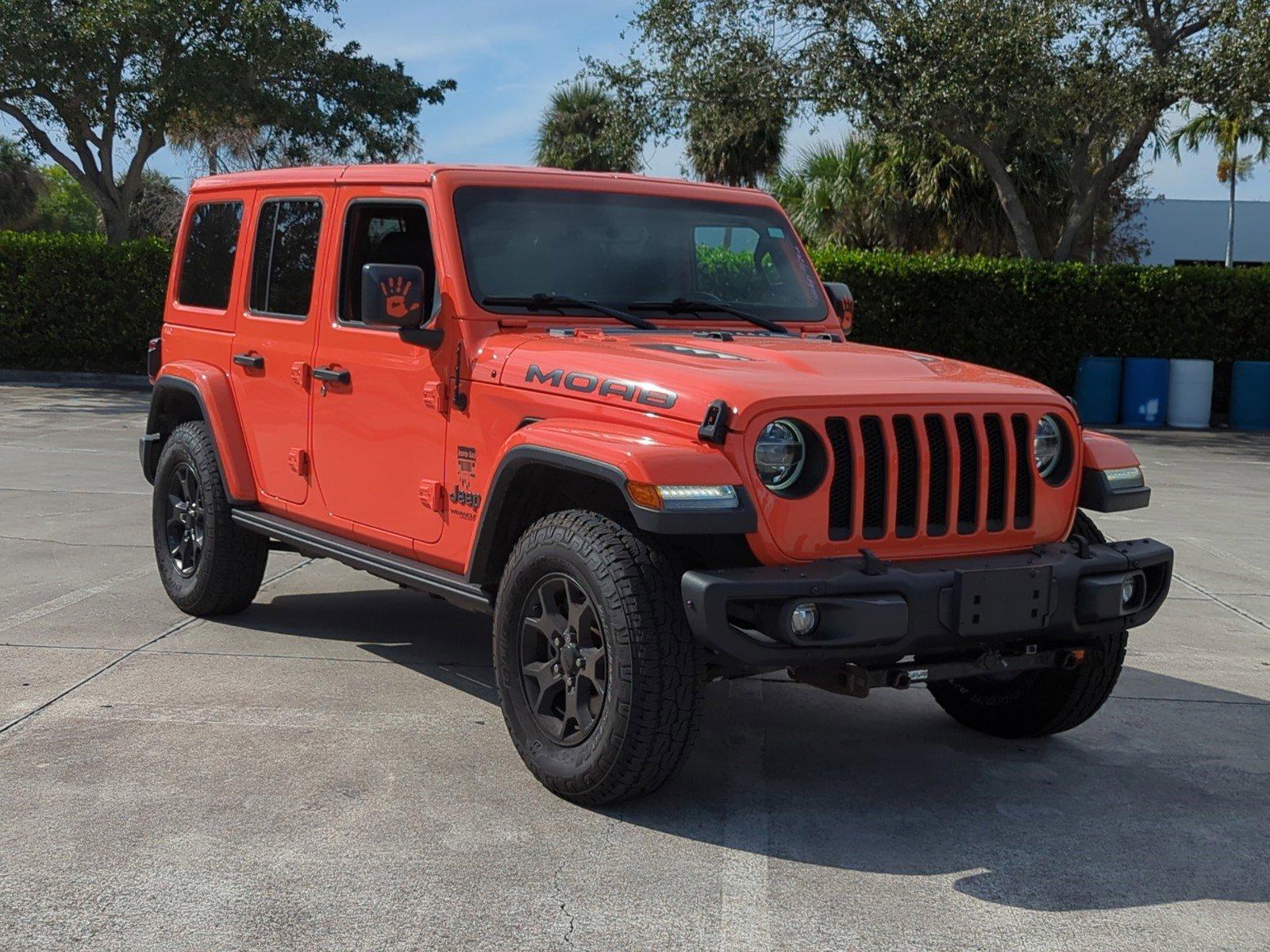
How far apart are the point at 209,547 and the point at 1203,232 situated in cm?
4762

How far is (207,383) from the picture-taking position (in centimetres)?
649

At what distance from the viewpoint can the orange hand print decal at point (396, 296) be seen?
4926 millimetres

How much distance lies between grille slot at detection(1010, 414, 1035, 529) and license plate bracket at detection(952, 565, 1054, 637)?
0.30m

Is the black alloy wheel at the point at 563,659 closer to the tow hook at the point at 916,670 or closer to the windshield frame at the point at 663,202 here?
the tow hook at the point at 916,670

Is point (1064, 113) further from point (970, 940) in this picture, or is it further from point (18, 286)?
point (970, 940)

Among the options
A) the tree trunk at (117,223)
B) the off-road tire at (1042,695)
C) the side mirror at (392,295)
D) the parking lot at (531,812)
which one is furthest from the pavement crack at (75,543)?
the tree trunk at (117,223)

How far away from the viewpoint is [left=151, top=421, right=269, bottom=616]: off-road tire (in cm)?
646

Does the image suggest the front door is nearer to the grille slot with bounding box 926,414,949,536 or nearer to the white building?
the grille slot with bounding box 926,414,949,536

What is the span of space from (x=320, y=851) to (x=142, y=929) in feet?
1.99

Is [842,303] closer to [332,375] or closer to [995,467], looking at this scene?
[995,467]

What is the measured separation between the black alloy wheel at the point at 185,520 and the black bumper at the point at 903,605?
3333 millimetres

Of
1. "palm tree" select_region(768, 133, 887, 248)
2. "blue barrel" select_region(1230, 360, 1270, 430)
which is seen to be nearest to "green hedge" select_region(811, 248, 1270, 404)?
"blue barrel" select_region(1230, 360, 1270, 430)

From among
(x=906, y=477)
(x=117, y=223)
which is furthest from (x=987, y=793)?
(x=117, y=223)

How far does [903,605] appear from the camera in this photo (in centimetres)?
405
